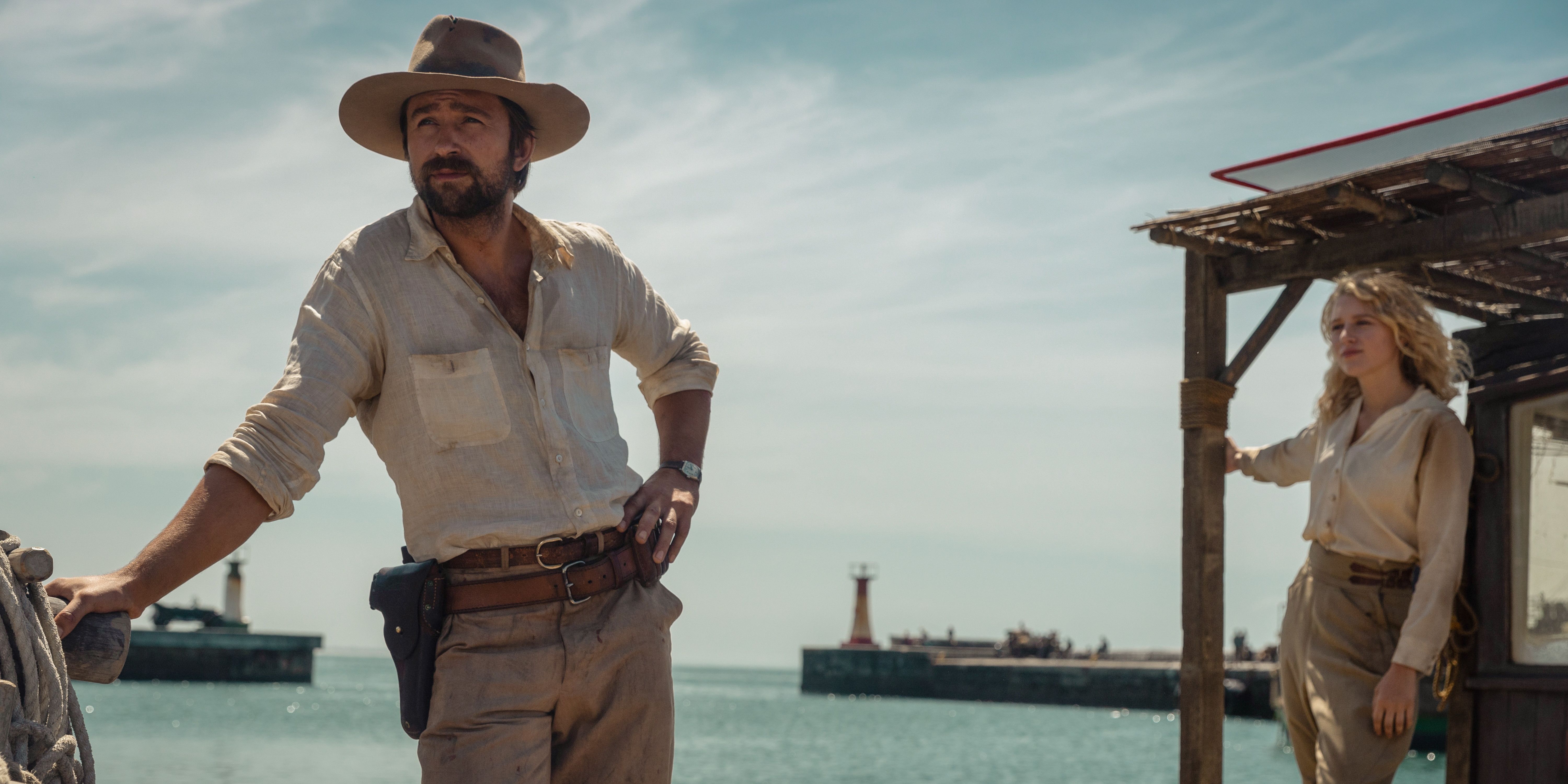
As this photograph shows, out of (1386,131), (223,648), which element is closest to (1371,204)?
(1386,131)

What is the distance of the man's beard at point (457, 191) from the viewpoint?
2.48m

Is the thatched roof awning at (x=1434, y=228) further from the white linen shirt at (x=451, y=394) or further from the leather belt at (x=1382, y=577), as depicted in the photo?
the white linen shirt at (x=451, y=394)

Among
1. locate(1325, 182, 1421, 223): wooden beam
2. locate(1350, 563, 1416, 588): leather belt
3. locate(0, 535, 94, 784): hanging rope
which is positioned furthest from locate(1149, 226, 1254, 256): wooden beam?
locate(0, 535, 94, 784): hanging rope

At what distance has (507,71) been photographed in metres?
2.56

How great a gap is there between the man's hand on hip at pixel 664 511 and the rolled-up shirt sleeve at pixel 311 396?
20.4 inches

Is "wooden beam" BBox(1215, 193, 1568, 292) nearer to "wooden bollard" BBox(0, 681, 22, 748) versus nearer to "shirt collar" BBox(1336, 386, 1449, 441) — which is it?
"shirt collar" BBox(1336, 386, 1449, 441)

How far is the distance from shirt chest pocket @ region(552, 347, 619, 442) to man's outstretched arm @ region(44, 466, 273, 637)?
587 millimetres

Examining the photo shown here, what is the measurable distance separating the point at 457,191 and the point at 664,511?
0.70 m

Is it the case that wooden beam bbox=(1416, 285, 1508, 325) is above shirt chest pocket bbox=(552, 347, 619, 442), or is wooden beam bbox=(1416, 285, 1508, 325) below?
above

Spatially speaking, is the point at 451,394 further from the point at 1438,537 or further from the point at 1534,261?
the point at 1534,261

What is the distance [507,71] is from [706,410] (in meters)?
0.79

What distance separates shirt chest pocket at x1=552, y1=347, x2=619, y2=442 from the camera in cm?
253

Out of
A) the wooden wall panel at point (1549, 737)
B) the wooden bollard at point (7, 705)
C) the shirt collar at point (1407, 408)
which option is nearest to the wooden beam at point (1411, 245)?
the shirt collar at point (1407, 408)

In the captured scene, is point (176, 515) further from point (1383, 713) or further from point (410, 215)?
point (1383, 713)
